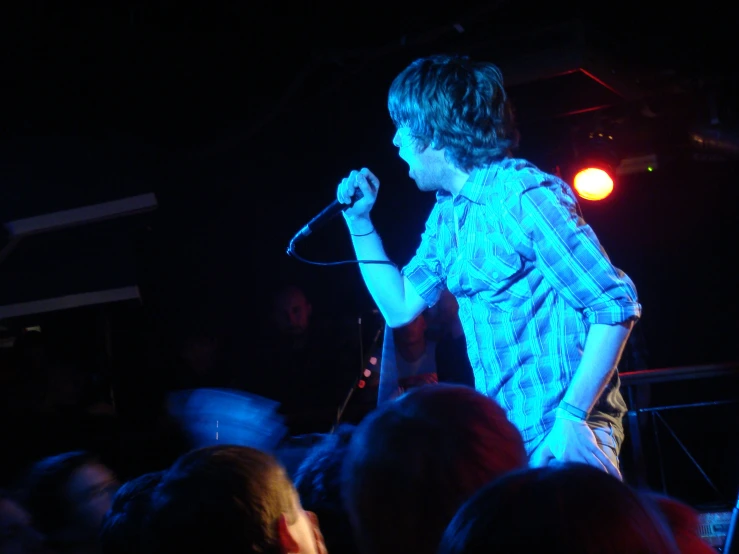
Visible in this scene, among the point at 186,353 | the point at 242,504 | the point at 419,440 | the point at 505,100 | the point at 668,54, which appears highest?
the point at 668,54

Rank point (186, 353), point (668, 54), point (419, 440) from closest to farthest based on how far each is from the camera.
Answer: point (419, 440)
point (668, 54)
point (186, 353)

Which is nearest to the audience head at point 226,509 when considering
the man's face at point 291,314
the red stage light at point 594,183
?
the man's face at point 291,314

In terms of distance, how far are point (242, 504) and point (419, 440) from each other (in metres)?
0.33

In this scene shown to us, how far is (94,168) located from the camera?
200 inches

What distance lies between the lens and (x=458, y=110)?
6.64 ft

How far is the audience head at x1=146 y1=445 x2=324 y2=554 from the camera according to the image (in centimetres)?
119

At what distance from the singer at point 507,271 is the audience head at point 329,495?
507 mm

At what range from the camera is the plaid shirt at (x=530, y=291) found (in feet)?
5.77

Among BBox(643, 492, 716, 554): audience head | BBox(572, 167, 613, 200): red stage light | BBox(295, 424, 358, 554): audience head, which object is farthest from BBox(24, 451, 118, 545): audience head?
BBox(572, 167, 613, 200): red stage light

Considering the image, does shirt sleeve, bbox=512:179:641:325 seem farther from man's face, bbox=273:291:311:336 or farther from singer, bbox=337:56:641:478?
man's face, bbox=273:291:311:336

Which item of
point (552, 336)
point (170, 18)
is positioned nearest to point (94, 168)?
point (170, 18)

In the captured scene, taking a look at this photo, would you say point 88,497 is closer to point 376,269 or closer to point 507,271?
point 376,269

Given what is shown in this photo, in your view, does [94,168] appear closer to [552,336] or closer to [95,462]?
[95,462]

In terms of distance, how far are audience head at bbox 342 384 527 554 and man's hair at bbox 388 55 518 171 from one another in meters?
1.04
